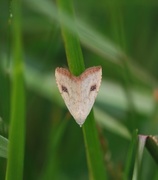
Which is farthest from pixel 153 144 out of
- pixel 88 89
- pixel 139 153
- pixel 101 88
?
pixel 101 88

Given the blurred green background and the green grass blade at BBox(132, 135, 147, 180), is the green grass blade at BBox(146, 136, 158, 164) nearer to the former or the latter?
the green grass blade at BBox(132, 135, 147, 180)

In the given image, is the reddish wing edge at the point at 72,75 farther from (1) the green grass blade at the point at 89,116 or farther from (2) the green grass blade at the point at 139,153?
(2) the green grass blade at the point at 139,153

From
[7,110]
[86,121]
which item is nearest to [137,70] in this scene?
[7,110]

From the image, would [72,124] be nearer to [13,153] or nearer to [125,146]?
[125,146]

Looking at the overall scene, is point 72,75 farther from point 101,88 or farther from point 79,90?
point 101,88

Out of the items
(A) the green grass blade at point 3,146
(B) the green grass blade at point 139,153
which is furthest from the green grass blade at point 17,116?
(B) the green grass blade at point 139,153

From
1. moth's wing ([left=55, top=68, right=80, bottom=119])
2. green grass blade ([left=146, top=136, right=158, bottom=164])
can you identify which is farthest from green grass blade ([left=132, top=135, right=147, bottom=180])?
moth's wing ([left=55, top=68, right=80, bottom=119])
